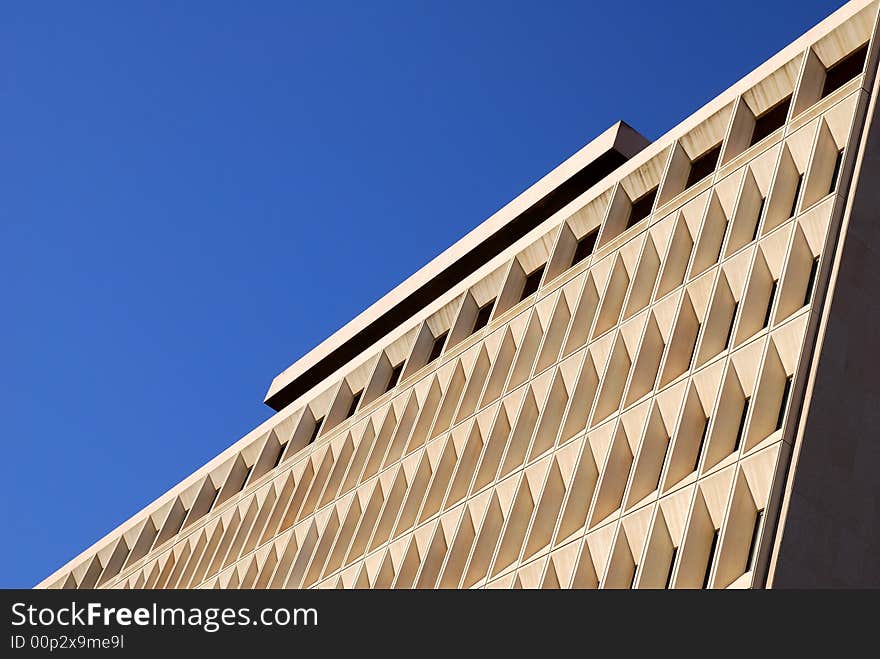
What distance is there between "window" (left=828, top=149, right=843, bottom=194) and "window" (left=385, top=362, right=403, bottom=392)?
19.7 metres

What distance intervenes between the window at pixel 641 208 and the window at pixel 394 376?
1142 centimetres

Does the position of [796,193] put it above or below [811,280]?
above

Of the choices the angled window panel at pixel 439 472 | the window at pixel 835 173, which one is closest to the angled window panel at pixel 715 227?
the window at pixel 835 173

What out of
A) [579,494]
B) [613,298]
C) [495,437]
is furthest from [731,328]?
[495,437]

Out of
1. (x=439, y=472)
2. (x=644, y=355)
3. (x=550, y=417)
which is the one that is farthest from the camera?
(x=439, y=472)

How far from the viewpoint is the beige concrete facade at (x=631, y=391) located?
26438 millimetres

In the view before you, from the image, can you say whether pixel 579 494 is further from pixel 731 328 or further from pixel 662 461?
pixel 731 328

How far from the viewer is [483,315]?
143 ft

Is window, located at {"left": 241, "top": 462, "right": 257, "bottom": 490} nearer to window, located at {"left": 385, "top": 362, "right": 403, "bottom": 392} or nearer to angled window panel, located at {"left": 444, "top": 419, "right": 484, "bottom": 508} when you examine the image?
window, located at {"left": 385, "top": 362, "right": 403, "bottom": 392}

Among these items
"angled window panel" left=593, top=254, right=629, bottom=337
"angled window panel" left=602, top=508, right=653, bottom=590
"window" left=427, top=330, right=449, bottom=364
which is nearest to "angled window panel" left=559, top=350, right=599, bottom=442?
"angled window panel" left=593, top=254, right=629, bottom=337

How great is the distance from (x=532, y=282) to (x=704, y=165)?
750cm
